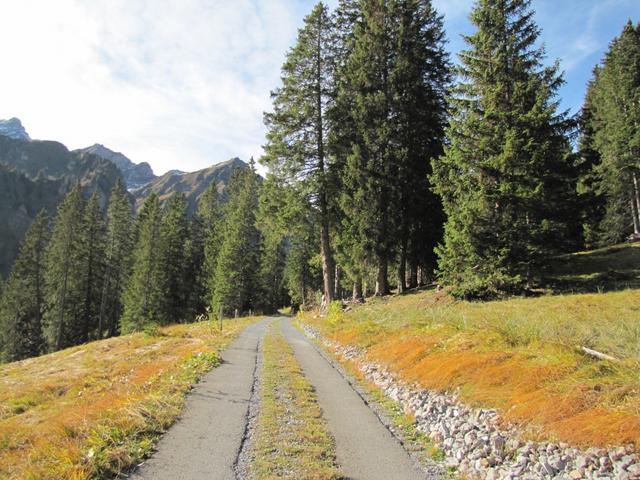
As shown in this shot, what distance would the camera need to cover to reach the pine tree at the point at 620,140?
3177 centimetres

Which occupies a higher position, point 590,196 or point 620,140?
point 620,140

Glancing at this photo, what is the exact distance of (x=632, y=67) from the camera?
1316 inches

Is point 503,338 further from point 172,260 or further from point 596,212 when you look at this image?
point 172,260

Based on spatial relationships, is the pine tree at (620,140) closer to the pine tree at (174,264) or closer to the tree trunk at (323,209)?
the tree trunk at (323,209)

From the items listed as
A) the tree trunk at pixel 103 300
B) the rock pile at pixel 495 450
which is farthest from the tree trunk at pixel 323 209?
the tree trunk at pixel 103 300

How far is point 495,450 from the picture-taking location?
550 centimetres

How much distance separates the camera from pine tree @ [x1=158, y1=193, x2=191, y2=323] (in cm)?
4956

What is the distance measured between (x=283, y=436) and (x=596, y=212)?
31.9 meters

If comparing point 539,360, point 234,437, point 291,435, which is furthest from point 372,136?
point 234,437

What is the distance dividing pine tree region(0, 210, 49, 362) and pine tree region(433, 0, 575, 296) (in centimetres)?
5620

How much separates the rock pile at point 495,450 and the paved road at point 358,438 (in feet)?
2.44

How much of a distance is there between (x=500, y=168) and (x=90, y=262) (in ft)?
171

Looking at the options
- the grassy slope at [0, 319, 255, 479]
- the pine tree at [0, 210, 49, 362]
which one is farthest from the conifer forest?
the pine tree at [0, 210, 49, 362]

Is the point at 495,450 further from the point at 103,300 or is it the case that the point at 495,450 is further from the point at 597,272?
→ the point at 103,300
